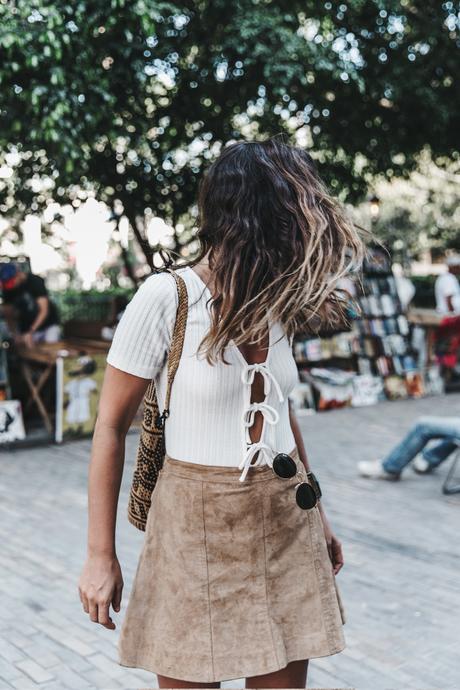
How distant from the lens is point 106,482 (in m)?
1.88

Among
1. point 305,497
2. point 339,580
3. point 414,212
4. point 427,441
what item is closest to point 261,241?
point 305,497

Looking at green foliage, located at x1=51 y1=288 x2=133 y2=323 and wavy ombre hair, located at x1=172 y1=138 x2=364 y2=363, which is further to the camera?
green foliage, located at x1=51 y1=288 x2=133 y2=323

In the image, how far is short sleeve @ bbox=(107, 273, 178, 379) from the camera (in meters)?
1.86

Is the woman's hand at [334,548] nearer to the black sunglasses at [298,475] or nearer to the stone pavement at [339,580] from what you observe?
the black sunglasses at [298,475]

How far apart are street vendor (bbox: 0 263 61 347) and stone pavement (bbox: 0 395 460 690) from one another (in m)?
2.41

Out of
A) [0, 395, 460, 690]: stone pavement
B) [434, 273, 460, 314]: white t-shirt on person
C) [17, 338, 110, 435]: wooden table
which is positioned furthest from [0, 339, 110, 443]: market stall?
[434, 273, 460, 314]: white t-shirt on person

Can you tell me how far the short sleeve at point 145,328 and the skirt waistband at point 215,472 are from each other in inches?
8.8

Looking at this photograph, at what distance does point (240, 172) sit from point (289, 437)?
656mm

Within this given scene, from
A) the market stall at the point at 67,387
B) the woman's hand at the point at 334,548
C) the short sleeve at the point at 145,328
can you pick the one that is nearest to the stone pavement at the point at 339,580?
the market stall at the point at 67,387

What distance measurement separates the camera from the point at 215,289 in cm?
188

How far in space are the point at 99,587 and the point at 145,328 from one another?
60 centimetres

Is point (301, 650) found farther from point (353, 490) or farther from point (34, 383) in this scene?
point (34, 383)

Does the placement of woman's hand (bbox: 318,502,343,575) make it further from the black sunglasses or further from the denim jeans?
the denim jeans

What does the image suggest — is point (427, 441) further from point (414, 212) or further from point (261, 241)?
point (414, 212)
